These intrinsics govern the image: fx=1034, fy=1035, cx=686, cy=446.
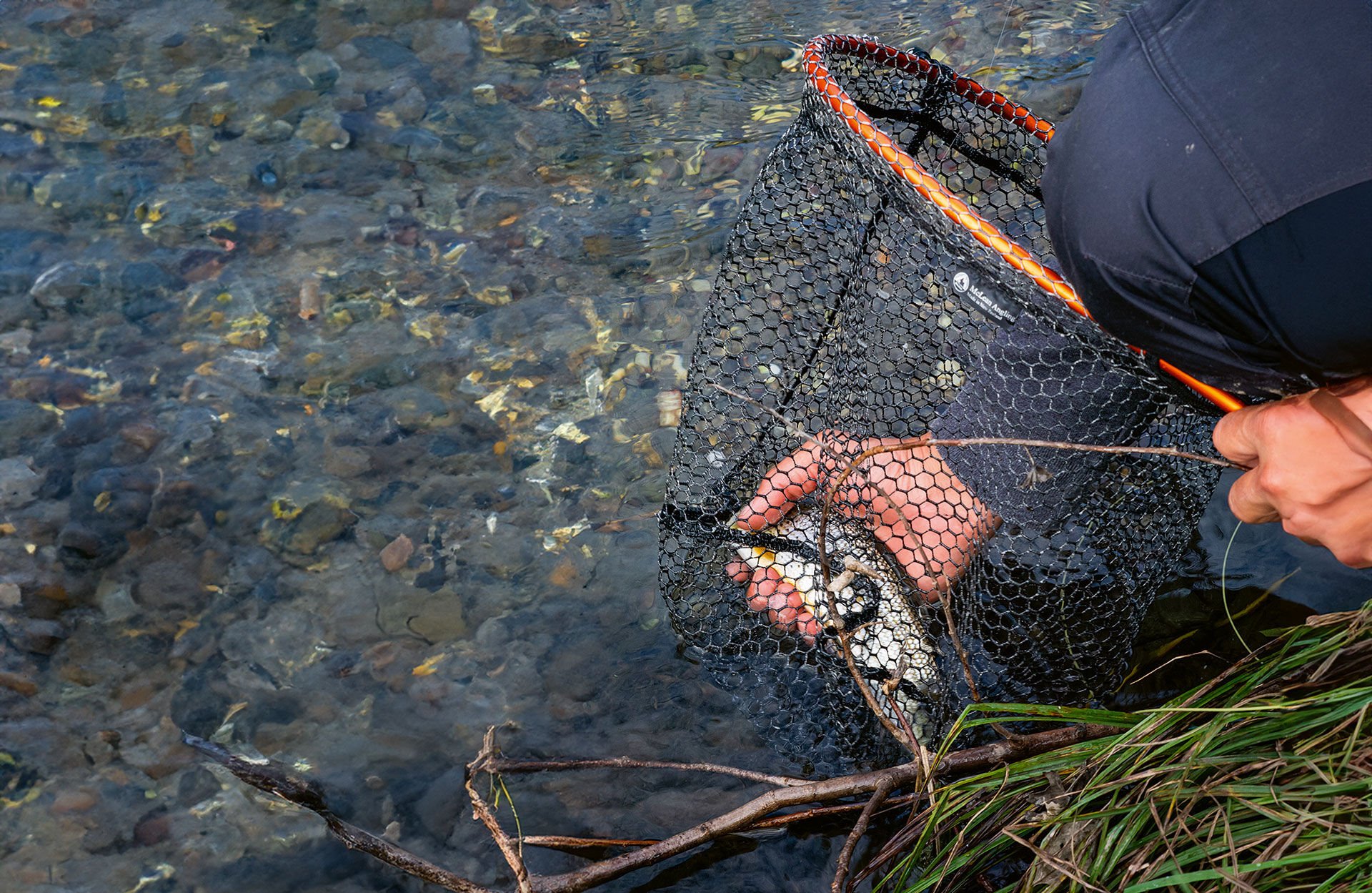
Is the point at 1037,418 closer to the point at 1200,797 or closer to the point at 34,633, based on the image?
the point at 1200,797

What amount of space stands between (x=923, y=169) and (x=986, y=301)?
26cm

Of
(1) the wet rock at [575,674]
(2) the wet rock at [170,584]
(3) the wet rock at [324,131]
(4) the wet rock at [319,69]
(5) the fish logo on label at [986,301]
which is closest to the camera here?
(5) the fish logo on label at [986,301]

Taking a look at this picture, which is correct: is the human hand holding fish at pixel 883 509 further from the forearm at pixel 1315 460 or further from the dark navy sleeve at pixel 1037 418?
the forearm at pixel 1315 460

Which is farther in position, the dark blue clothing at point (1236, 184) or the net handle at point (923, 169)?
the net handle at point (923, 169)

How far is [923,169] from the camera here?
1804 mm

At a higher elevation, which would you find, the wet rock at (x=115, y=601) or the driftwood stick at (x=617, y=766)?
the driftwood stick at (x=617, y=766)

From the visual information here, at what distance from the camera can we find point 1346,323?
4.18 ft

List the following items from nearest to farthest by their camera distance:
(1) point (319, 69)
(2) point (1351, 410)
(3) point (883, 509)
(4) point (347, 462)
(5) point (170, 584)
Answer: (2) point (1351, 410) → (3) point (883, 509) → (5) point (170, 584) → (4) point (347, 462) → (1) point (319, 69)

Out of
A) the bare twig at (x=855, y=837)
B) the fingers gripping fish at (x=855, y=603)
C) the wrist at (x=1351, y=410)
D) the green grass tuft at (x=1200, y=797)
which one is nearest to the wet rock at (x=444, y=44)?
the fingers gripping fish at (x=855, y=603)

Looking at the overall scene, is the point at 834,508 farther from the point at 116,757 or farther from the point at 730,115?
the point at 730,115

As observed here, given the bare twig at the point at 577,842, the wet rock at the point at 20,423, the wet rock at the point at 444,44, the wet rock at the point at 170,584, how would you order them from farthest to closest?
1. the wet rock at the point at 444,44
2. the wet rock at the point at 20,423
3. the wet rock at the point at 170,584
4. the bare twig at the point at 577,842

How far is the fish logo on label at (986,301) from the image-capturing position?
5.96 feet

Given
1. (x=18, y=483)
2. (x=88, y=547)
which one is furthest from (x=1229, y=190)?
(x=18, y=483)

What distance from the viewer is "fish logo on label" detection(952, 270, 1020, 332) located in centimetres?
182
